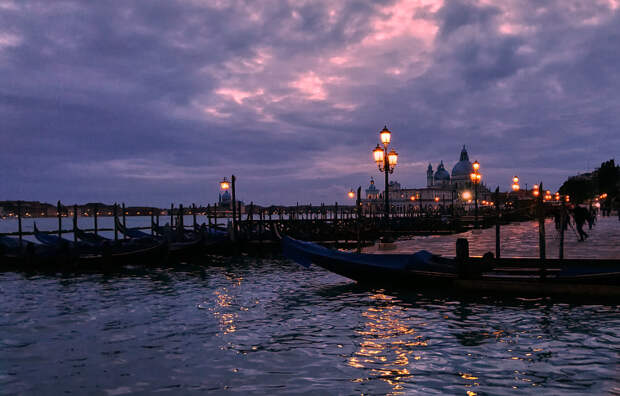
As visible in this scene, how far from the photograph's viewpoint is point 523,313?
9.64 m

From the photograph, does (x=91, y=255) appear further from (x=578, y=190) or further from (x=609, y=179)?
(x=578, y=190)

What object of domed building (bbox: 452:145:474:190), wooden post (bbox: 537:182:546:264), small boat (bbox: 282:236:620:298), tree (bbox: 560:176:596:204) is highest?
domed building (bbox: 452:145:474:190)

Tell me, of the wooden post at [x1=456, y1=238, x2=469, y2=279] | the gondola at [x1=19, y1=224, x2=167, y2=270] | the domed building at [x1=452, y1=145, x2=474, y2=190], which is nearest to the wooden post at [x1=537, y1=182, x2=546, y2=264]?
the wooden post at [x1=456, y1=238, x2=469, y2=279]

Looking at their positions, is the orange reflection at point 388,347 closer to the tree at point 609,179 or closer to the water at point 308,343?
the water at point 308,343

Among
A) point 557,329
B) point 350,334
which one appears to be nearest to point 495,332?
point 557,329

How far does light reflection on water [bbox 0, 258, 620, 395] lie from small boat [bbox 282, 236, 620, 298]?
491 millimetres

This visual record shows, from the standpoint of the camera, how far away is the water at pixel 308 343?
614 cm

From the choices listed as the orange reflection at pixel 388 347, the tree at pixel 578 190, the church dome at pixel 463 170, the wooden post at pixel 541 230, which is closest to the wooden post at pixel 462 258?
the wooden post at pixel 541 230

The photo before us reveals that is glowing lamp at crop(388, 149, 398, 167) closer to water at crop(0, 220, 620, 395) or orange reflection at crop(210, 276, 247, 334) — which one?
water at crop(0, 220, 620, 395)

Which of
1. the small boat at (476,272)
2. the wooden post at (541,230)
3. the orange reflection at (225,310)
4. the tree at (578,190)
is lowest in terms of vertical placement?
the orange reflection at (225,310)

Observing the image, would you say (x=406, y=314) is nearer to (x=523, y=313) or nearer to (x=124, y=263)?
(x=523, y=313)

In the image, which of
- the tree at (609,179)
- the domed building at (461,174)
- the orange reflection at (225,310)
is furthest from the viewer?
the domed building at (461,174)

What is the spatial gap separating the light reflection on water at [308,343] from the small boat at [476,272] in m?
0.49

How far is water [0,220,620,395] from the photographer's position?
6.14 m
